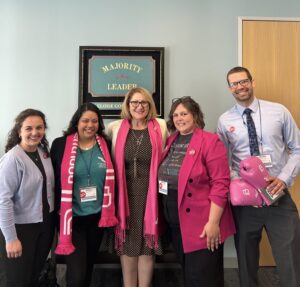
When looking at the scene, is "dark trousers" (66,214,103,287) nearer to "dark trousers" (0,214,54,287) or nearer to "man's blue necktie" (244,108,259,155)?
"dark trousers" (0,214,54,287)

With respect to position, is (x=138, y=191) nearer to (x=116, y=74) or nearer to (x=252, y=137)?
(x=252, y=137)

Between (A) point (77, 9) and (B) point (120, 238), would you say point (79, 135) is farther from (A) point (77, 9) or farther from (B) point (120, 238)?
(A) point (77, 9)

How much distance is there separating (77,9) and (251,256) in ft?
8.46

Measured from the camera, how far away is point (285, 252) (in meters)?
1.69

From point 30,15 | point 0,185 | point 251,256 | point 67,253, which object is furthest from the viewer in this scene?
point 30,15

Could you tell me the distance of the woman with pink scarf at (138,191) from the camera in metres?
1.75

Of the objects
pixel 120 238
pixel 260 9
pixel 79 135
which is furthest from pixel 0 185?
pixel 260 9

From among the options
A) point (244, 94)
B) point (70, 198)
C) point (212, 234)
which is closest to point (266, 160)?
point (244, 94)

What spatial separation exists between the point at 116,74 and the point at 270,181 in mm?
1670

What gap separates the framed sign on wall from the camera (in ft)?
8.29

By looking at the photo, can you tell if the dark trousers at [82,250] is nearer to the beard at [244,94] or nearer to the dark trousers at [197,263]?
the dark trousers at [197,263]

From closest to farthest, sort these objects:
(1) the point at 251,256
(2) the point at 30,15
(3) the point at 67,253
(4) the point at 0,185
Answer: (4) the point at 0,185
(3) the point at 67,253
(1) the point at 251,256
(2) the point at 30,15

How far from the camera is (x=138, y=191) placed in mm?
1779

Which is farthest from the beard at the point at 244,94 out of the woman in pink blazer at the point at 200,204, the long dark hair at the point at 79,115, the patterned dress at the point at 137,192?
the long dark hair at the point at 79,115
